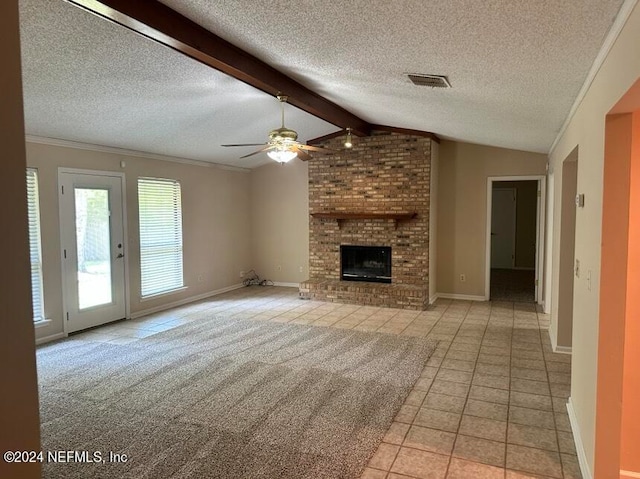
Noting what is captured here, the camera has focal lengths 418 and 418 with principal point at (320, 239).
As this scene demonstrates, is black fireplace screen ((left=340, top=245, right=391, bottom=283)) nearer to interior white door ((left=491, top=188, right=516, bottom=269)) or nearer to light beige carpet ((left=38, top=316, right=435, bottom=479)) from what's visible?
light beige carpet ((left=38, top=316, right=435, bottom=479))

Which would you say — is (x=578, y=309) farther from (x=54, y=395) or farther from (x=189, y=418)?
(x=54, y=395)

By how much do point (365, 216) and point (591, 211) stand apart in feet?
14.8

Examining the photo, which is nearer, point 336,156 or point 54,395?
point 54,395

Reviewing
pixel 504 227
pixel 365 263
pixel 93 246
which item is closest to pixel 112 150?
pixel 93 246

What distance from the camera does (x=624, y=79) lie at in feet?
5.59

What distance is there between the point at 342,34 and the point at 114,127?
340cm

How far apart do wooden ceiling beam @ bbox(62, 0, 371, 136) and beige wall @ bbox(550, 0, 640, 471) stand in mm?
2432

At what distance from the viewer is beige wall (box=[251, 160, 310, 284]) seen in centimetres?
809

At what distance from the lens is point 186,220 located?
688 centimetres

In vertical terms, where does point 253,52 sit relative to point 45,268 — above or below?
above

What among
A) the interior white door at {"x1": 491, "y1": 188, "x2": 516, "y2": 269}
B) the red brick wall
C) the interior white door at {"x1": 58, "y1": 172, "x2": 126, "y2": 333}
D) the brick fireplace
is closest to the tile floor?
the interior white door at {"x1": 58, "y1": 172, "x2": 126, "y2": 333}

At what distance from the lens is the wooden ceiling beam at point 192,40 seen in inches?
95.1

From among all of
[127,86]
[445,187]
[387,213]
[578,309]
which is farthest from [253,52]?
[445,187]

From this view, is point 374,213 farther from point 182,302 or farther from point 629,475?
point 629,475
